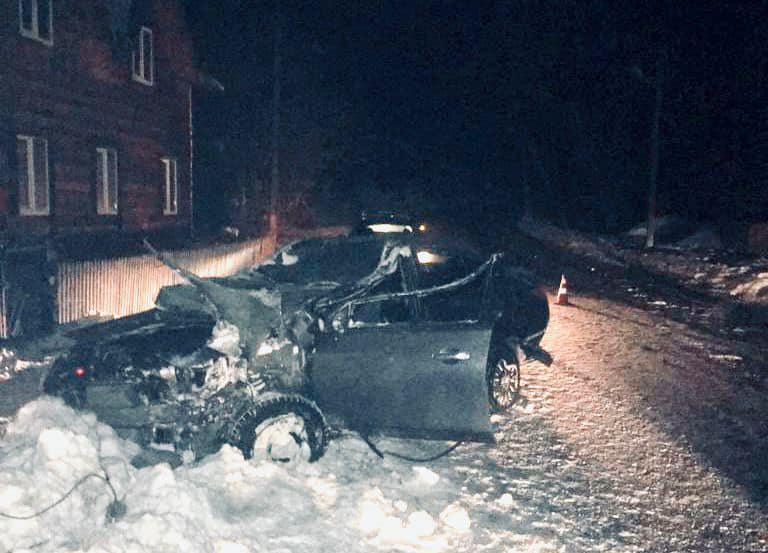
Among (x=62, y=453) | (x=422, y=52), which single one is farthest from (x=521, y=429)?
(x=422, y=52)

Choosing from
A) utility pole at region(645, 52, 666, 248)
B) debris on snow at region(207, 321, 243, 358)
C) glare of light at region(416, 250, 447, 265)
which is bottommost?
debris on snow at region(207, 321, 243, 358)

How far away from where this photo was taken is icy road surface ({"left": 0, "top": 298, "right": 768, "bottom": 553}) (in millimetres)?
3930

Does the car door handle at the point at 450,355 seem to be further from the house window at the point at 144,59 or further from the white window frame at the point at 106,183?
the house window at the point at 144,59

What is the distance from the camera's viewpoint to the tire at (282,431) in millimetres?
4809

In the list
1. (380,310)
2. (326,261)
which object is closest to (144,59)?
(326,261)

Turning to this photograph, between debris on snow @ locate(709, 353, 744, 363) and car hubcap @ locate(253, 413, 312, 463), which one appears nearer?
car hubcap @ locate(253, 413, 312, 463)

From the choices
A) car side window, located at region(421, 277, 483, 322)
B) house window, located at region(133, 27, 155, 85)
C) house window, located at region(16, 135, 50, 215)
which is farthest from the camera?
house window, located at region(133, 27, 155, 85)

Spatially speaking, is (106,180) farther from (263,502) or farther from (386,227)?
(263,502)

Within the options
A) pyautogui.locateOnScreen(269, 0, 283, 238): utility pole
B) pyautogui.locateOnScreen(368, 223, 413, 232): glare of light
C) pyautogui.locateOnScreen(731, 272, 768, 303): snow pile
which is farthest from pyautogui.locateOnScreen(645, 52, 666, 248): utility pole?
pyautogui.locateOnScreen(269, 0, 283, 238): utility pole

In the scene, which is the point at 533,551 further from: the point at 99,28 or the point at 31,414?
the point at 99,28

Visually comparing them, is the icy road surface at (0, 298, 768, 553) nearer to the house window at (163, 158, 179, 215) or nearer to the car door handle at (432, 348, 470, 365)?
the car door handle at (432, 348, 470, 365)

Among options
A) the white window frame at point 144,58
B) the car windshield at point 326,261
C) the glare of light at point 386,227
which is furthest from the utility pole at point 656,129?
the car windshield at point 326,261

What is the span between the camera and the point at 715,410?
6.84m

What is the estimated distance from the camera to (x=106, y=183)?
1556 cm
